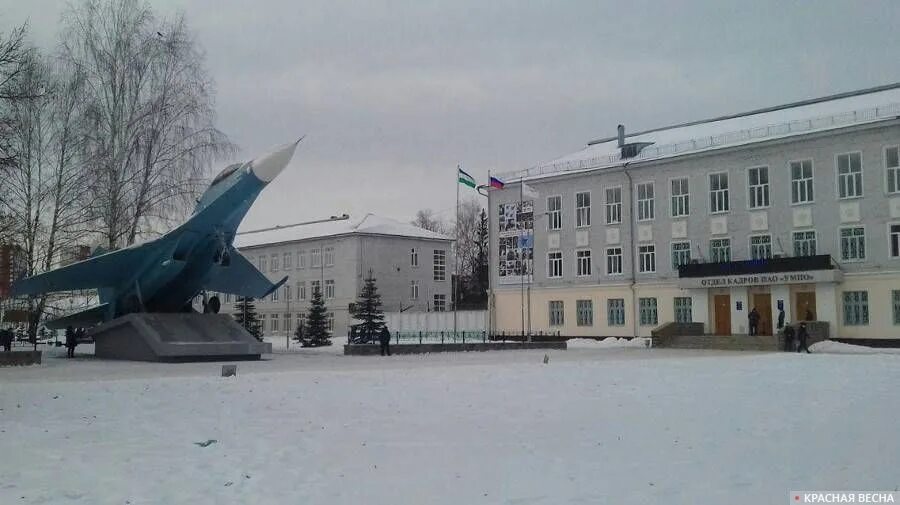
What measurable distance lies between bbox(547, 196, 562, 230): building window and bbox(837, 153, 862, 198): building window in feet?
47.4

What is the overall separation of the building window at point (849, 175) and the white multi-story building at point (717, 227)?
0.14 feet

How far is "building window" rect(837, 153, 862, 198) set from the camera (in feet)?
116

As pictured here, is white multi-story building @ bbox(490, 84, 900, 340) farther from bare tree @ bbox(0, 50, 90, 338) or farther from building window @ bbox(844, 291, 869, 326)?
Result: bare tree @ bbox(0, 50, 90, 338)

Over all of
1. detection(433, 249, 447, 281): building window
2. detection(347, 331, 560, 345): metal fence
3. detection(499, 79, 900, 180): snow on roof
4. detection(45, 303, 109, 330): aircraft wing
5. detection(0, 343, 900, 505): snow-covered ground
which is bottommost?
detection(0, 343, 900, 505): snow-covered ground

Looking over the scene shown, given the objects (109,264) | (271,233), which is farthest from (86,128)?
(271,233)

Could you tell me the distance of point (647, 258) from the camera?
138 ft

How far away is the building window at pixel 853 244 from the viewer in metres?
35.2

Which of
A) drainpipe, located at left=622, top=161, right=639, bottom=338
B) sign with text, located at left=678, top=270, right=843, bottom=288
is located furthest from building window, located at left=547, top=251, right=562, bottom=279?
sign with text, located at left=678, top=270, right=843, bottom=288

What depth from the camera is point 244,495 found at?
752 centimetres

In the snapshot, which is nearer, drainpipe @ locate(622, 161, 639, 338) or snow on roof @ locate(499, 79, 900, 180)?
snow on roof @ locate(499, 79, 900, 180)

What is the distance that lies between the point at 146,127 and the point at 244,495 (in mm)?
25735

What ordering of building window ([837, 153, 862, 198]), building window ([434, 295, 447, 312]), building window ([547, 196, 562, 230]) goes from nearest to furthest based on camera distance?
building window ([837, 153, 862, 198]) → building window ([547, 196, 562, 230]) → building window ([434, 295, 447, 312])

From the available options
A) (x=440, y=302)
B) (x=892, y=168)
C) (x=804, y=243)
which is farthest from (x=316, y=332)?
(x=892, y=168)

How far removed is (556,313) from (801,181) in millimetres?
14276
